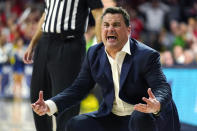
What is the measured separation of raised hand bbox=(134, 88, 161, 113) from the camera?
2787mm

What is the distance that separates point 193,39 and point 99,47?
639 centimetres

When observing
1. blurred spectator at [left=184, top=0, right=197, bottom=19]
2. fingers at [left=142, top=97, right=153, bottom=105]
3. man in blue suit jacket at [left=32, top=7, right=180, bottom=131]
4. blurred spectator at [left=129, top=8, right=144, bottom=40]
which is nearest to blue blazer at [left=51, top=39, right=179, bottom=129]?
man in blue suit jacket at [left=32, top=7, right=180, bottom=131]

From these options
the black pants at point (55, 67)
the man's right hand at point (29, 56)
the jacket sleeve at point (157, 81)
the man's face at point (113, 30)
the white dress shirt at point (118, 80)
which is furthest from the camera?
the man's right hand at point (29, 56)

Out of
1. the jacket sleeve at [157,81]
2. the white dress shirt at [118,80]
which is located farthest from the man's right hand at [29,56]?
the jacket sleeve at [157,81]

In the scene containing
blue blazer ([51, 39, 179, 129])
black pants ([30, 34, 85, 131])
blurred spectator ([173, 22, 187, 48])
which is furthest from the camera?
blurred spectator ([173, 22, 187, 48])

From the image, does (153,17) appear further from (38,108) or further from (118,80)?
(38,108)

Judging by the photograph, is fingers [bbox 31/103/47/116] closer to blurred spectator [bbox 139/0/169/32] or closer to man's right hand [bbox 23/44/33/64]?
man's right hand [bbox 23/44/33/64]

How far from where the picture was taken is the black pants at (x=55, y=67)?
3.89m

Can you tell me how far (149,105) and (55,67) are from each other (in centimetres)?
129

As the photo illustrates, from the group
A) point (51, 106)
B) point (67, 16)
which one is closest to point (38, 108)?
point (51, 106)

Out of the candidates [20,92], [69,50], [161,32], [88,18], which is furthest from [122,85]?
[20,92]

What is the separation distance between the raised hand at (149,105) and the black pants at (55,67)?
1.20 meters

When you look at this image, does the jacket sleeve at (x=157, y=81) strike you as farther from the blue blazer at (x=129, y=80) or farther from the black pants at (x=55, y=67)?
the black pants at (x=55, y=67)

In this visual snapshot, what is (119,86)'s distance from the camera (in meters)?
3.27
